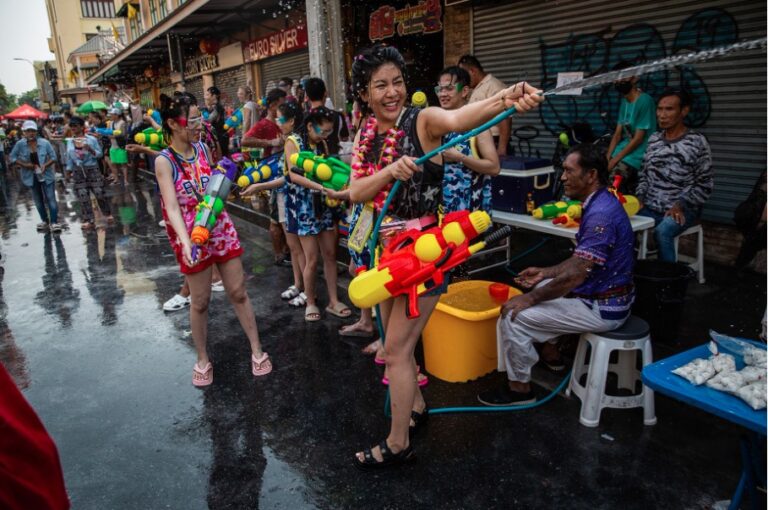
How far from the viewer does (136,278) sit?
→ 6.46 m

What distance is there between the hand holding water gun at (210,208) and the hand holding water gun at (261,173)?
3.60 feet

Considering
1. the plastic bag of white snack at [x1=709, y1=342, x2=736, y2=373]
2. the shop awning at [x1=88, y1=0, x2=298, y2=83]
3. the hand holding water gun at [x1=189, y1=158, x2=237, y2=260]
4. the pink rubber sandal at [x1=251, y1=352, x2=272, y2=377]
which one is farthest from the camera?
the shop awning at [x1=88, y1=0, x2=298, y2=83]

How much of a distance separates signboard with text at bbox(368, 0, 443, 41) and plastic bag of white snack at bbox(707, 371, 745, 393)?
7.98 m

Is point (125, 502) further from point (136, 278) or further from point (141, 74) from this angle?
point (141, 74)

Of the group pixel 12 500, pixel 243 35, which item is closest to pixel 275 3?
pixel 243 35

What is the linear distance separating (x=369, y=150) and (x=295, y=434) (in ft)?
5.88

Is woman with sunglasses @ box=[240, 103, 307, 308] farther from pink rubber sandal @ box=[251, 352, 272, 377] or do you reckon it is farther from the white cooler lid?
the white cooler lid

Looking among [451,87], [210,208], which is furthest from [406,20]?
[210,208]

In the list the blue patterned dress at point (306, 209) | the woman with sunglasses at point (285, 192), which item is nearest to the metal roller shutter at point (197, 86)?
the woman with sunglasses at point (285, 192)

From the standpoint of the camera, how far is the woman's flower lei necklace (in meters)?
2.46

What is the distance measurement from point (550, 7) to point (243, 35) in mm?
10935

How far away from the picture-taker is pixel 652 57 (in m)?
6.02

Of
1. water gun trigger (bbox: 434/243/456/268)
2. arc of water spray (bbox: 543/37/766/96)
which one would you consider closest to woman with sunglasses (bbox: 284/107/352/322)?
water gun trigger (bbox: 434/243/456/268)

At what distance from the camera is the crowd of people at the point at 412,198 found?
2.46 meters
